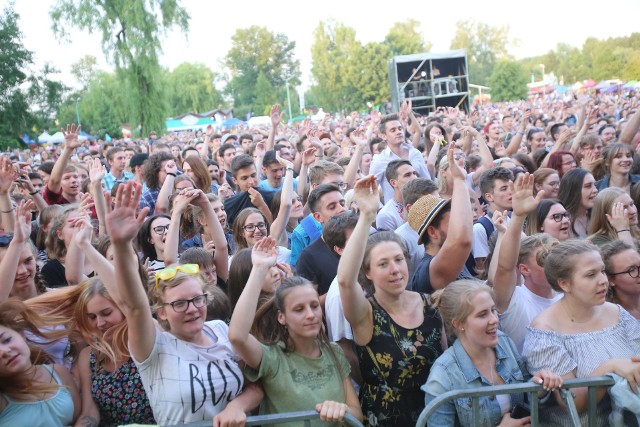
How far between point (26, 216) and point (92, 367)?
1317 millimetres

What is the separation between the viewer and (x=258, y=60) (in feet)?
277

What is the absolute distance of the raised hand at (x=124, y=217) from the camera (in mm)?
2441

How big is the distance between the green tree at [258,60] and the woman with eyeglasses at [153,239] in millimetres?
80337

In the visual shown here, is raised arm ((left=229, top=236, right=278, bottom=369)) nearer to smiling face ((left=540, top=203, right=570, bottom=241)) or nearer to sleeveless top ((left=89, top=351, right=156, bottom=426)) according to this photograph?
sleeveless top ((left=89, top=351, right=156, bottom=426))

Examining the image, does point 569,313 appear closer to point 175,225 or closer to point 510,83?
point 175,225

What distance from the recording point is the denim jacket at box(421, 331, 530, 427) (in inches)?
114

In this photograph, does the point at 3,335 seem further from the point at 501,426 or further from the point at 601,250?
the point at 601,250

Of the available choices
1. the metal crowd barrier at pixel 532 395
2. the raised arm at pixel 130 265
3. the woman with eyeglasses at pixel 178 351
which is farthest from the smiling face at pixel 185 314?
the metal crowd barrier at pixel 532 395

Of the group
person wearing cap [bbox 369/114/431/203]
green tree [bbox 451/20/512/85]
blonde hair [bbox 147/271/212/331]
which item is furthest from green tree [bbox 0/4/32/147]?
green tree [bbox 451/20/512/85]

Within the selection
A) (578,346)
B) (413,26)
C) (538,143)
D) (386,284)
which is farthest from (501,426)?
(413,26)

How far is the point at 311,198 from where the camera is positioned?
4.86 meters

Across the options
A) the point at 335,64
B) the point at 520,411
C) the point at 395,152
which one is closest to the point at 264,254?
the point at 520,411

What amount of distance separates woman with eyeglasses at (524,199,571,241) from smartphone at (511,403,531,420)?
194cm

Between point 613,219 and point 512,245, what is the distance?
1.55 metres
